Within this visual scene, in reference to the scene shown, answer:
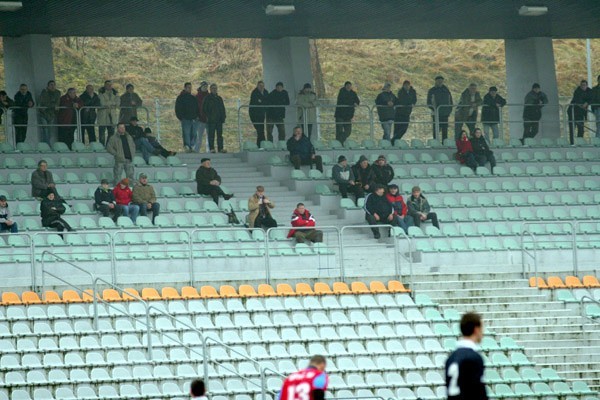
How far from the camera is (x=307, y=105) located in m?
30.1

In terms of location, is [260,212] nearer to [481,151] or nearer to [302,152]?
[302,152]

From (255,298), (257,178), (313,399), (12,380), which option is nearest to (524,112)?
(257,178)

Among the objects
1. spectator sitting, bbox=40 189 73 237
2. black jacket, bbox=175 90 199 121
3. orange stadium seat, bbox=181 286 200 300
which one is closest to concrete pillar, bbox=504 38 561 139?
black jacket, bbox=175 90 199 121

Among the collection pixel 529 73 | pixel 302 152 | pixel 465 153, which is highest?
pixel 529 73

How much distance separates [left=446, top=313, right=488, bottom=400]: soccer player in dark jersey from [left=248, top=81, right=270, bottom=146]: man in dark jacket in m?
19.7

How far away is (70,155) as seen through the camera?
1081 inches

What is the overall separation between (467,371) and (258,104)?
20.0 meters

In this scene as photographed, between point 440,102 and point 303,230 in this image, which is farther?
point 440,102

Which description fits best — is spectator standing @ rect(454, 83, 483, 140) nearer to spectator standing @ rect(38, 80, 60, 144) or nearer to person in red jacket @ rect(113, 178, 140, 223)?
spectator standing @ rect(38, 80, 60, 144)

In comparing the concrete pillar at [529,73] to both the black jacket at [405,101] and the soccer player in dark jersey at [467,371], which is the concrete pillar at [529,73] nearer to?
the black jacket at [405,101]

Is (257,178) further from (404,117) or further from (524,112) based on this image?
(524,112)

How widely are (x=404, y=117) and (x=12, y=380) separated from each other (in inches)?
586

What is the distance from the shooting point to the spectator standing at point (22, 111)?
28328 mm

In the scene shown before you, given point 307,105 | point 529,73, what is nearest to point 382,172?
point 307,105
